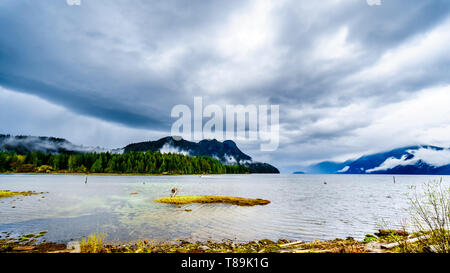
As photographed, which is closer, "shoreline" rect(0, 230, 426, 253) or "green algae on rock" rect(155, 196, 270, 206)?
"shoreline" rect(0, 230, 426, 253)

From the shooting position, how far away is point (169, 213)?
91.8 ft

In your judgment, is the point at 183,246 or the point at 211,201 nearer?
the point at 183,246

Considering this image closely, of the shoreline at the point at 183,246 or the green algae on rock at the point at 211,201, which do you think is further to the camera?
the green algae on rock at the point at 211,201

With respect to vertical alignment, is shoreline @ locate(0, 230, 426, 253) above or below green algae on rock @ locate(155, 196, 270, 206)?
above

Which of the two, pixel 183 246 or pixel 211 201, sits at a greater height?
pixel 183 246

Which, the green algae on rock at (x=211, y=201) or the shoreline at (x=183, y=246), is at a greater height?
A: the shoreline at (x=183, y=246)
